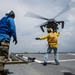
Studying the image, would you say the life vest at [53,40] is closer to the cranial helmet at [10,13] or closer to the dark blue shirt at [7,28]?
the cranial helmet at [10,13]

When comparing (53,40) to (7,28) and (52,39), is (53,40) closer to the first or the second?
(52,39)

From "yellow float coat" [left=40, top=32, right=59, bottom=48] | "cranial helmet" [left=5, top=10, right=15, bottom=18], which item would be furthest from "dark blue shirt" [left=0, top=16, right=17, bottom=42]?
"yellow float coat" [left=40, top=32, right=59, bottom=48]

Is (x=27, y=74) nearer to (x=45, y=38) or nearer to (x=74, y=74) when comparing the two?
(x=74, y=74)

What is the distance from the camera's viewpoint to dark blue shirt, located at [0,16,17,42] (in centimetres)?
827

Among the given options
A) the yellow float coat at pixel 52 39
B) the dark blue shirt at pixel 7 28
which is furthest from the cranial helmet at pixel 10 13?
the yellow float coat at pixel 52 39

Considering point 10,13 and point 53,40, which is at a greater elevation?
point 10,13

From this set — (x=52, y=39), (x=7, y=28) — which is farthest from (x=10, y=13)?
(x=52, y=39)

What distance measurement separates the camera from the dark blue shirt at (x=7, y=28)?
8.27m

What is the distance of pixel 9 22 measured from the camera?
8.36 meters

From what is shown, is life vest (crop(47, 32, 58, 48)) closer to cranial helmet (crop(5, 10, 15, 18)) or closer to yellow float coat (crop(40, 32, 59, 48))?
yellow float coat (crop(40, 32, 59, 48))

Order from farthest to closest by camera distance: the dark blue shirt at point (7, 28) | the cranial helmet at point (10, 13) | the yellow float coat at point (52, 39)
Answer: the yellow float coat at point (52, 39) < the cranial helmet at point (10, 13) < the dark blue shirt at point (7, 28)

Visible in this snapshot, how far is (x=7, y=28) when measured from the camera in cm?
842

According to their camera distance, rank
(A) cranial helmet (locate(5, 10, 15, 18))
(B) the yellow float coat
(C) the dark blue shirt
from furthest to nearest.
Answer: (B) the yellow float coat → (A) cranial helmet (locate(5, 10, 15, 18)) → (C) the dark blue shirt

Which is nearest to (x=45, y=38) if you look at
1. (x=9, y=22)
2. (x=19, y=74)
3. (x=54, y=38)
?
(x=54, y=38)
